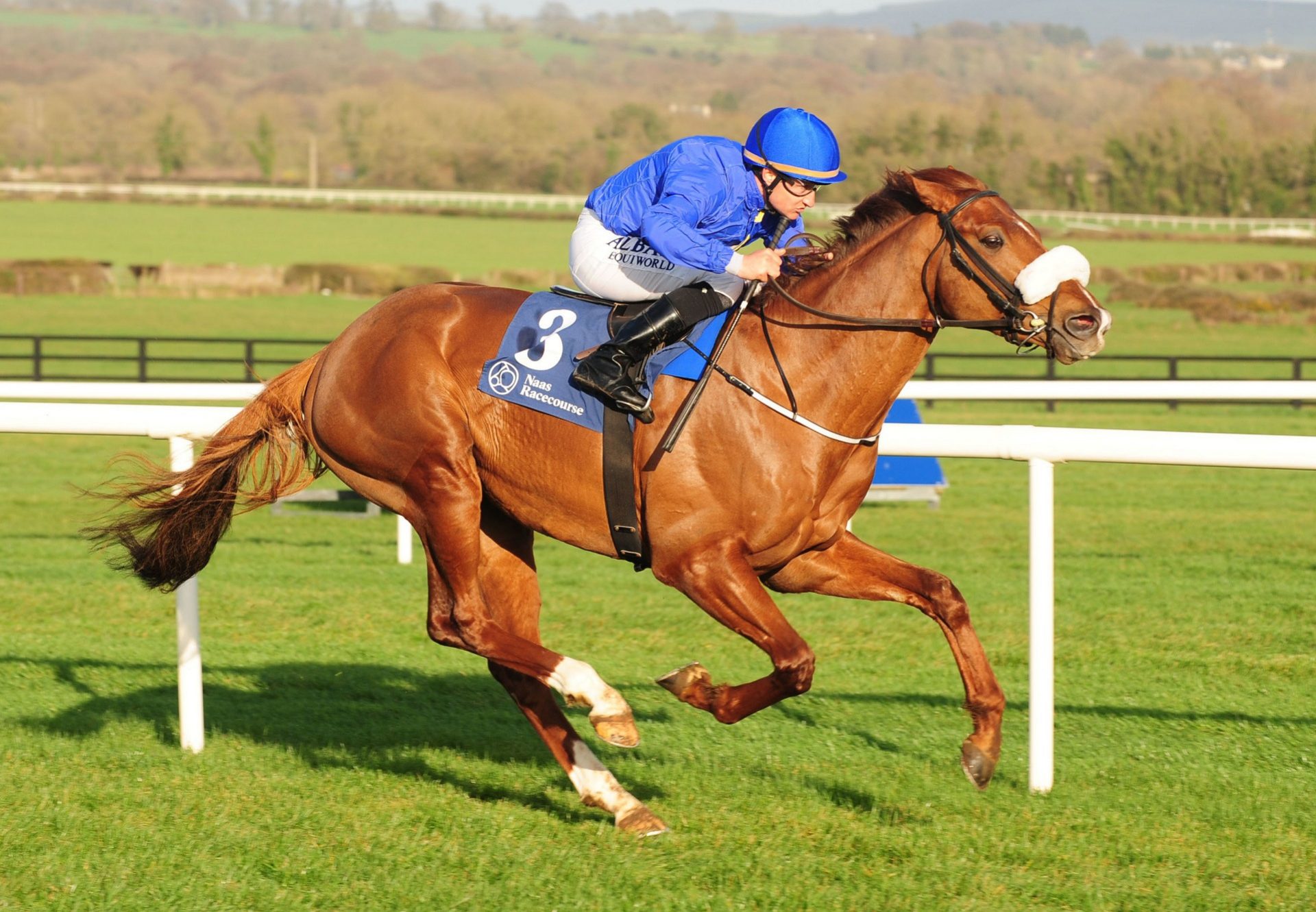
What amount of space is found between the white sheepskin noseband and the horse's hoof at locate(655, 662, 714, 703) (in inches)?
47.8

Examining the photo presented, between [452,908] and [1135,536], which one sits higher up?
[452,908]

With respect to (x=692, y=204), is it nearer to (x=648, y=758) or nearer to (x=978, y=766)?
(x=978, y=766)

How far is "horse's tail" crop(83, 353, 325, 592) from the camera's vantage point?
459 cm

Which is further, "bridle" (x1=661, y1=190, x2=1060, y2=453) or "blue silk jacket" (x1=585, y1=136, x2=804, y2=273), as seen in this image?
"blue silk jacket" (x1=585, y1=136, x2=804, y2=273)

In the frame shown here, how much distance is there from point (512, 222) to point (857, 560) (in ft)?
209

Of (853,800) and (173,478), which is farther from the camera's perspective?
(173,478)

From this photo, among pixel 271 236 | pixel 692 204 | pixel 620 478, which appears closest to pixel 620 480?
pixel 620 478

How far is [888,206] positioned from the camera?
4082 millimetres

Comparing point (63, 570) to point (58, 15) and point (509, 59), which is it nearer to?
point (509, 59)

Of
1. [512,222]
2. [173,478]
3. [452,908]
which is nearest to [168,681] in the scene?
[173,478]

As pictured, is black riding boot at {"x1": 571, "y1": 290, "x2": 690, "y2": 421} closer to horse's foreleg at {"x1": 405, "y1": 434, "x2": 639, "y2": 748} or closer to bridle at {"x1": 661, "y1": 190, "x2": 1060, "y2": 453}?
bridle at {"x1": 661, "y1": 190, "x2": 1060, "y2": 453}

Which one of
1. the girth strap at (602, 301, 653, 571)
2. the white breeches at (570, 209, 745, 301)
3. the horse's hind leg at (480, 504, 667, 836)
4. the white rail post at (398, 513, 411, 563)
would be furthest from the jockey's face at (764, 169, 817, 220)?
the white rail post at (398, 513, 411, 563)

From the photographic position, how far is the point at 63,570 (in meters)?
8.20

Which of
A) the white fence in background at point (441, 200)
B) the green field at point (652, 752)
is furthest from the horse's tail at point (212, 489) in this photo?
the white fence in background at point (441, 200)
